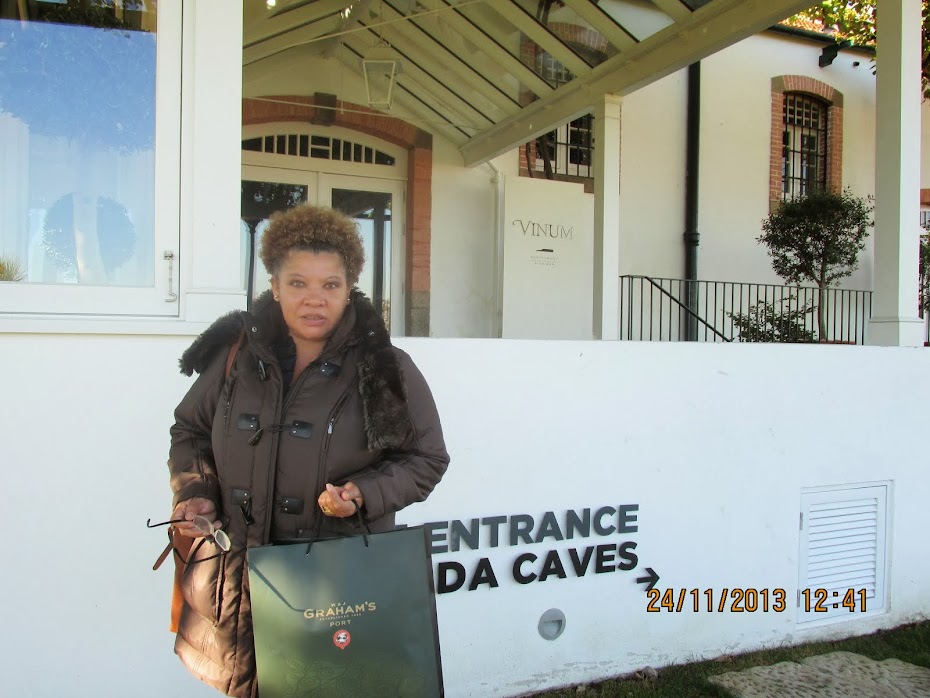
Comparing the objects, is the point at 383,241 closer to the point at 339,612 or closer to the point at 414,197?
the point at 414,197

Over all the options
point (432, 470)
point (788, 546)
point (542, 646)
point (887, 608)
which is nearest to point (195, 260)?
point (432, 470)

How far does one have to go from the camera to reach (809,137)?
10875 millimetres

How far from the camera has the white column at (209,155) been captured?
2.95 meters

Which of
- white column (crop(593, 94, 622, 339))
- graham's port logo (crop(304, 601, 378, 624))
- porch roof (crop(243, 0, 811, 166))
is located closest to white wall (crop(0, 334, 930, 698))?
graham's port logo (crop(304, 601, 378, 624))

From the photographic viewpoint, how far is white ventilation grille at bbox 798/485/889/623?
13.9 ft

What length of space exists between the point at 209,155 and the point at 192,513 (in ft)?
5.36

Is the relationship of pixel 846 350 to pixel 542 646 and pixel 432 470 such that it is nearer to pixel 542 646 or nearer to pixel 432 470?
pixel 542 646

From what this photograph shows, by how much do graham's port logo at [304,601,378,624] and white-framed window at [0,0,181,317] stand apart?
1.66 meters

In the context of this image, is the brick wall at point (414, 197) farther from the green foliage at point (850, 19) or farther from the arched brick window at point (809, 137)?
the green foliage at point (850, 19)

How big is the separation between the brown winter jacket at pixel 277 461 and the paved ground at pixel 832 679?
2.55 metres

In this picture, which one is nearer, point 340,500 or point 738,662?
point 340,500

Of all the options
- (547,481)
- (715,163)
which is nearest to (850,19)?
(715,163)

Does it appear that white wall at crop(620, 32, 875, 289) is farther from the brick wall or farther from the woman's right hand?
the woman's right hand

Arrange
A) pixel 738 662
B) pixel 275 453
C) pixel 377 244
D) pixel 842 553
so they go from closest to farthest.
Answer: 1. pixel 275 453
2. pixel 738 662
3. pixel 842 553
4. pixel 377 244
